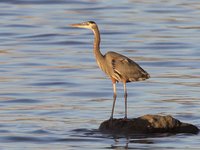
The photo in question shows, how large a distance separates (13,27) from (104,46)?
4401 millimetres

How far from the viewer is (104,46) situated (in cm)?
2473

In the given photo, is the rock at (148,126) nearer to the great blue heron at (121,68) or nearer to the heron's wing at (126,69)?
the great blue heron at (121,68)

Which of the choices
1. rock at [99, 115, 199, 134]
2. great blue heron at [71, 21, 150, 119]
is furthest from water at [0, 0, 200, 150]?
great blue heron at [71, 21, 150, 119]

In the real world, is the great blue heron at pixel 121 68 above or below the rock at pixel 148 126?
above

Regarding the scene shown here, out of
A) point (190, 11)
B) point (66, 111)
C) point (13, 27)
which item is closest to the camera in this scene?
point (66, 111)

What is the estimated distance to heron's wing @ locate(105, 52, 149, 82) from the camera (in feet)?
48.9

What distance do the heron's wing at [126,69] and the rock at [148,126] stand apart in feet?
2.11

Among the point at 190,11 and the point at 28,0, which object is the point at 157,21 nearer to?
the point at 190,11

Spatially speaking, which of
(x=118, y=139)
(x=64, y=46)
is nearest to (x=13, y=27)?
(x=64, y=46)

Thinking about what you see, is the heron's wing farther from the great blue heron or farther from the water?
the water

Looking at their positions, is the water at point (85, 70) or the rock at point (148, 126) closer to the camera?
the rock at point (148, 126)

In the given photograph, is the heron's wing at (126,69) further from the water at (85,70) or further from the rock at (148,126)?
the water at (85,70)

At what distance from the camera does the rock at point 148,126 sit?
1451 cm

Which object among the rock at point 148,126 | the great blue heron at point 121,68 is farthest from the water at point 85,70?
the great blue heron at point 121,68
